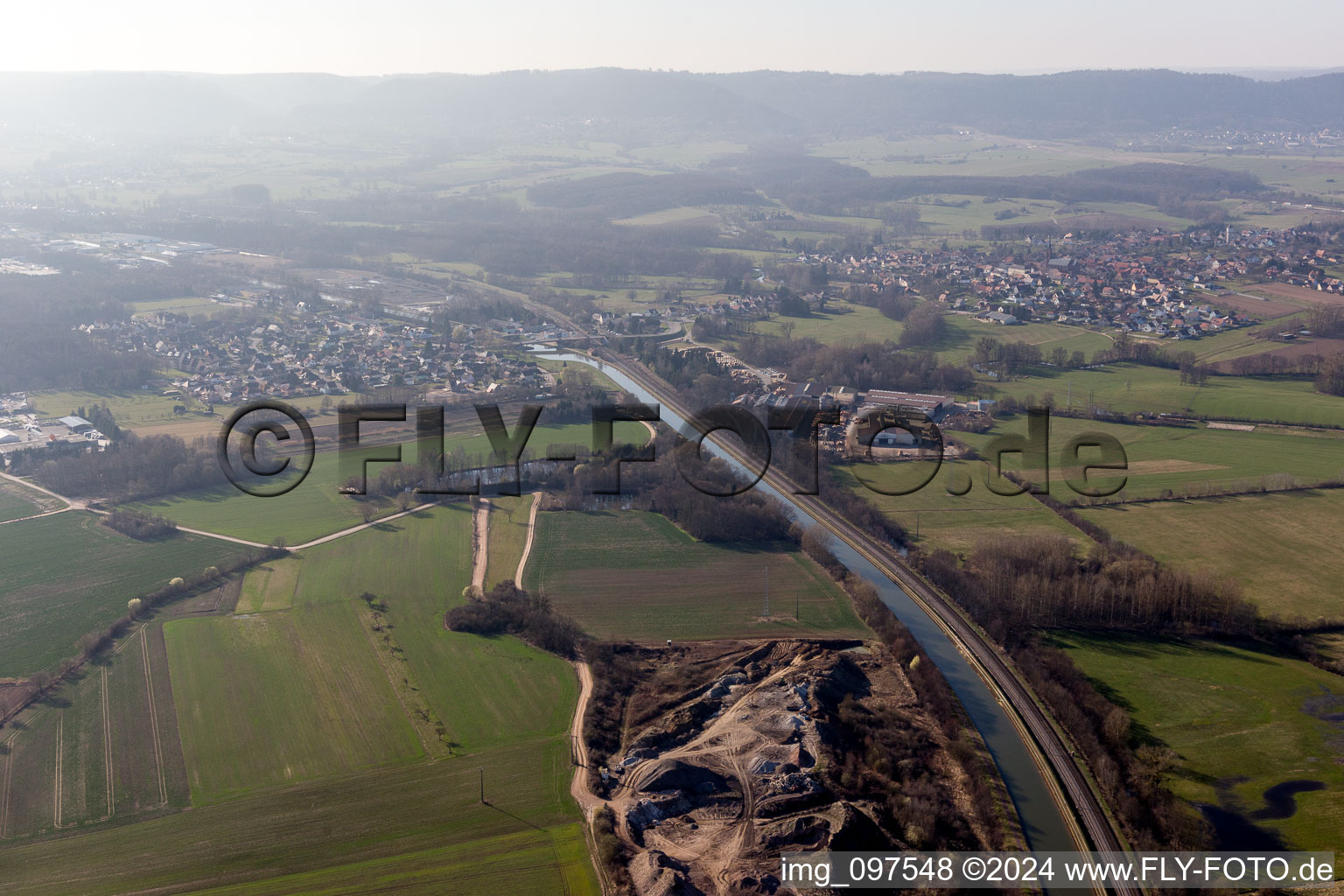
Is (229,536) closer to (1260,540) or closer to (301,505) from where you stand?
(301,505)

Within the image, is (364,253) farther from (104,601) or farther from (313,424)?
(104,601)

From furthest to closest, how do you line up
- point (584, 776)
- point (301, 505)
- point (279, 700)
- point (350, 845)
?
point (301, 505), point (279, 700), point (584, 776), point (350, 845)

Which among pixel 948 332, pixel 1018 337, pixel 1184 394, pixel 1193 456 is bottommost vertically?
pixel 1193 456

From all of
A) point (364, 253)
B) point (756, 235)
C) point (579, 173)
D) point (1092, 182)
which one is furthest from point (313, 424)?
point (1092, 182)

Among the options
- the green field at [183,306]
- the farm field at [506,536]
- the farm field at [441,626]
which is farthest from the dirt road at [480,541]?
the green field at [183,306]

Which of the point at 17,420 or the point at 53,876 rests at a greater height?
the point at 17,420

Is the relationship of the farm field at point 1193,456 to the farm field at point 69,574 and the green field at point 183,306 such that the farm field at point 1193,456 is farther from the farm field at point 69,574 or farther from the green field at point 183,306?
the green field at point 183,306

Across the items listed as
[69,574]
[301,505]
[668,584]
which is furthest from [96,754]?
[668,584]
